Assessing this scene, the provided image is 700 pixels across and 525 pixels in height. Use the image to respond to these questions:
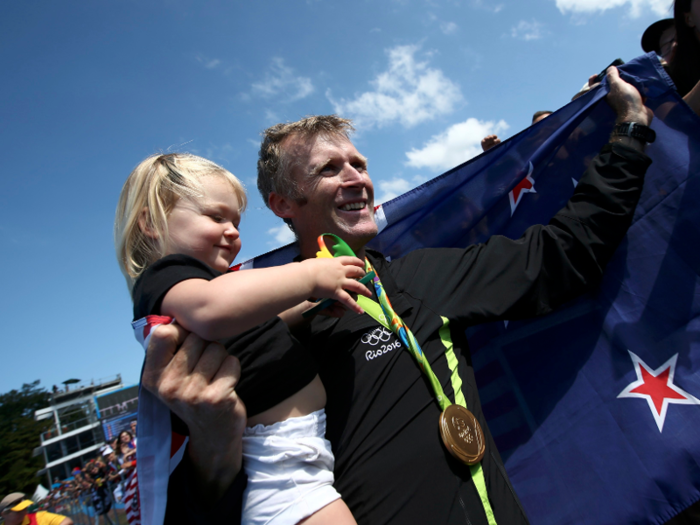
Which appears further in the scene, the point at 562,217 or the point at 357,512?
the point at 562,217

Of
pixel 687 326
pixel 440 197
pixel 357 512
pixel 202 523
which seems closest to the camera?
pixel 202 523

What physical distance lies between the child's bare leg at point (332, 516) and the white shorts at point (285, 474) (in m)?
0.02

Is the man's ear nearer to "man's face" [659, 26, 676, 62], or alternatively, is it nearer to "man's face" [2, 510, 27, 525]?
"man's face" [659, 26, 676, 62]

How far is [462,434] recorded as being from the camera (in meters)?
1.53

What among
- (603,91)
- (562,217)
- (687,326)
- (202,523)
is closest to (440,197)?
(562,217)

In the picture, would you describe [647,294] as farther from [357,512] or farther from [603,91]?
[357,512]

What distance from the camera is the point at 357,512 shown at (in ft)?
4.65

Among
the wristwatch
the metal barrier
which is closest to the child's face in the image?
the wristwatch

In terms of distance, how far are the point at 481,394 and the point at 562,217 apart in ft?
3.98

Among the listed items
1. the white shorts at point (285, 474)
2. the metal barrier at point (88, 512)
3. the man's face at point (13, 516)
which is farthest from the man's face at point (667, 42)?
the metal barrier at point (88, 512)

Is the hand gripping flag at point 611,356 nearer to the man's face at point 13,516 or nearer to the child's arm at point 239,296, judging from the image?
the child's arm at point 239,296

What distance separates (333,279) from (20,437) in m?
80.5

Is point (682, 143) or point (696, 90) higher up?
point (696, 90)

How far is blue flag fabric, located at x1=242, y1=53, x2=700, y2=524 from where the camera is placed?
1.93 metres
